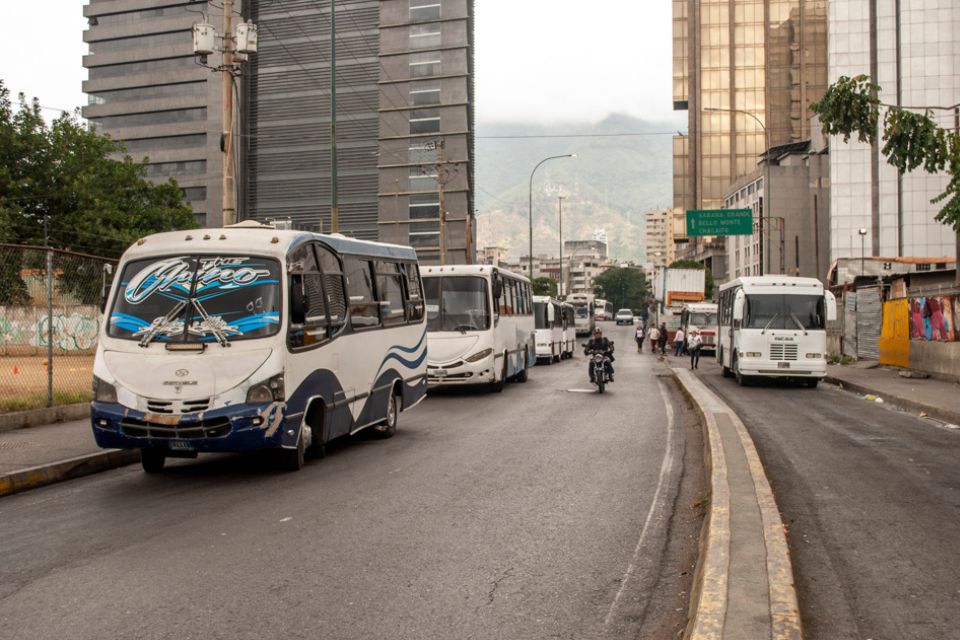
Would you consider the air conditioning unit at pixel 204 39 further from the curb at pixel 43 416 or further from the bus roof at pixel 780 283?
the bus roof at pixel 780 283

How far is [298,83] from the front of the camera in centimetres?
9031

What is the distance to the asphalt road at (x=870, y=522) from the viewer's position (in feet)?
16.1

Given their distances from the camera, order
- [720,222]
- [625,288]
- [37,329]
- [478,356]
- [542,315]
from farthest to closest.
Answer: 1. [625,288]
2. [720,222]
3. [542,315]
4. [478,356]
5. [37,329]

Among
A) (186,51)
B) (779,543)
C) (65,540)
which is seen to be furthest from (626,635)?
(186,51)

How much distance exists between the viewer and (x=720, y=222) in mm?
50531

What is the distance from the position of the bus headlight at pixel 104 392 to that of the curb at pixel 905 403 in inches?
534

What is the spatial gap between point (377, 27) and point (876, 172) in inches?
1881

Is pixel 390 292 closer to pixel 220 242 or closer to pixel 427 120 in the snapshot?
pixel 220 242

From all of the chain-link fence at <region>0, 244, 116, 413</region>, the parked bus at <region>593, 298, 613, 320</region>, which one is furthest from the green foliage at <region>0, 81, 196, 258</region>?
the parked bus at <region>593, 298, 613, 320</region>

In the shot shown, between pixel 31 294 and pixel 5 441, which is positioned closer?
pixel 5 441

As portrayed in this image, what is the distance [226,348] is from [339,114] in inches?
3290

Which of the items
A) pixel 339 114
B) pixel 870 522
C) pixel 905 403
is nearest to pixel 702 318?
pixel 905 403

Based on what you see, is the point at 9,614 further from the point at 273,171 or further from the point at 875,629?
the point at 273,171

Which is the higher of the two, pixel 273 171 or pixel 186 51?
pixel 186 51
